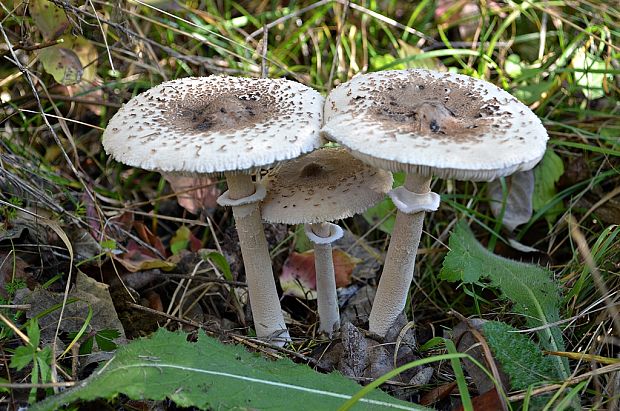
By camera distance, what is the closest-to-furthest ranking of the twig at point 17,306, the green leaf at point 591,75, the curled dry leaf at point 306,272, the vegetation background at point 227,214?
the twig at point 17,306
the vegetation background at point 227,214
the curled dry leaf at point 306,272
the green leaf at point 591,75

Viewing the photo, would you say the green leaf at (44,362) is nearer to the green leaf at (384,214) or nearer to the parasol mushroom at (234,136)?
the parasol mushroom at (234,136)

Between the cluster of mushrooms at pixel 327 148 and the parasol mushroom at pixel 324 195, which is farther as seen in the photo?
the parasol mushroom at pixel 324 195

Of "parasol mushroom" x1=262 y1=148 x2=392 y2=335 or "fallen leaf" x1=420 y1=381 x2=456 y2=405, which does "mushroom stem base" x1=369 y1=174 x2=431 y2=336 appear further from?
"fallen leaf" x1=420 y1=381 x2=456 y2=405

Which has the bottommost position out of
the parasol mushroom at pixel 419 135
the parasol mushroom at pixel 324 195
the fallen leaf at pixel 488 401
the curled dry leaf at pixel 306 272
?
the curled dry leaf at pixel 306 272

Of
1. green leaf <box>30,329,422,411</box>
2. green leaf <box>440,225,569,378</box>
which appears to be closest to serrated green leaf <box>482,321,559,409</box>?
green leaf <box>440,225,569,378</box>

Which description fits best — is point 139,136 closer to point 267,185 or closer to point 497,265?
point 267,185

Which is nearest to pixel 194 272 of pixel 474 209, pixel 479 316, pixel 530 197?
pixel 479 316

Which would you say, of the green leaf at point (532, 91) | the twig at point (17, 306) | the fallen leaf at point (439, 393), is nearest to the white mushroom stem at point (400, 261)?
the fallen leaf at point (439, 393)
